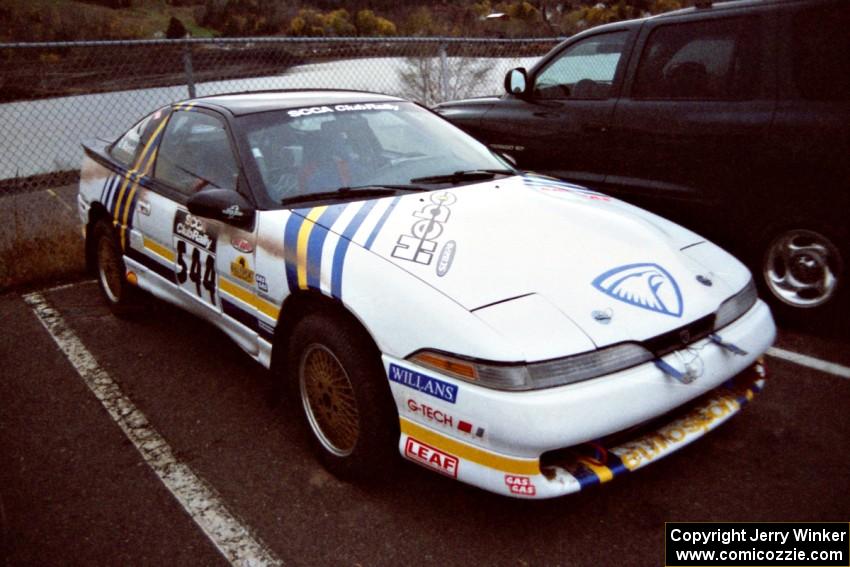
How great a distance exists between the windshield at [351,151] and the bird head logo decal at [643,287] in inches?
40.9

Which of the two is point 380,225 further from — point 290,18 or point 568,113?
point 290,18

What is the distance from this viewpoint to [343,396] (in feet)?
8.75

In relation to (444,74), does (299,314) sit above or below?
below

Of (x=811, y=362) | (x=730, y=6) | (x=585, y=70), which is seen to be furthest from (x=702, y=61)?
(x=811, y=362)

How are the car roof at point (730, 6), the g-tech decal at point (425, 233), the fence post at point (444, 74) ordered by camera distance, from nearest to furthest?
the g-tech decal at point (425, 233)
the car roof at point (730, 6)
the fence post at point (444, 74)

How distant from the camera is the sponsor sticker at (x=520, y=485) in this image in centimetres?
218

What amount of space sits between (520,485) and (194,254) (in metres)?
2.11

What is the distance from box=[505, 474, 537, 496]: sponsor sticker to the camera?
2184mm

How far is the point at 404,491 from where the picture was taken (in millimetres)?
2729

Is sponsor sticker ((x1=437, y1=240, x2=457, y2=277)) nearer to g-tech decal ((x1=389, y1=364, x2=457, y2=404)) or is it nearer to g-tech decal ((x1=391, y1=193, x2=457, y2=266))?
g-tech decal ((x1=391, y1=193, x2=457, y2=266))

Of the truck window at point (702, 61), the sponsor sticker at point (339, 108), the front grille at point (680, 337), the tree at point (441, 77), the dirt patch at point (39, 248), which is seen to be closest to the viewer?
the front grille at point (680, 337)

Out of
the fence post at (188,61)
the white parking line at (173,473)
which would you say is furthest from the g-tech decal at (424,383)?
the fence post at (188,61)

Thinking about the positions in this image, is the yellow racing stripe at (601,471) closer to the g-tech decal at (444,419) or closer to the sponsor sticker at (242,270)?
the g-tech decal at (444,419)

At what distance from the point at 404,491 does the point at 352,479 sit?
212 mm
